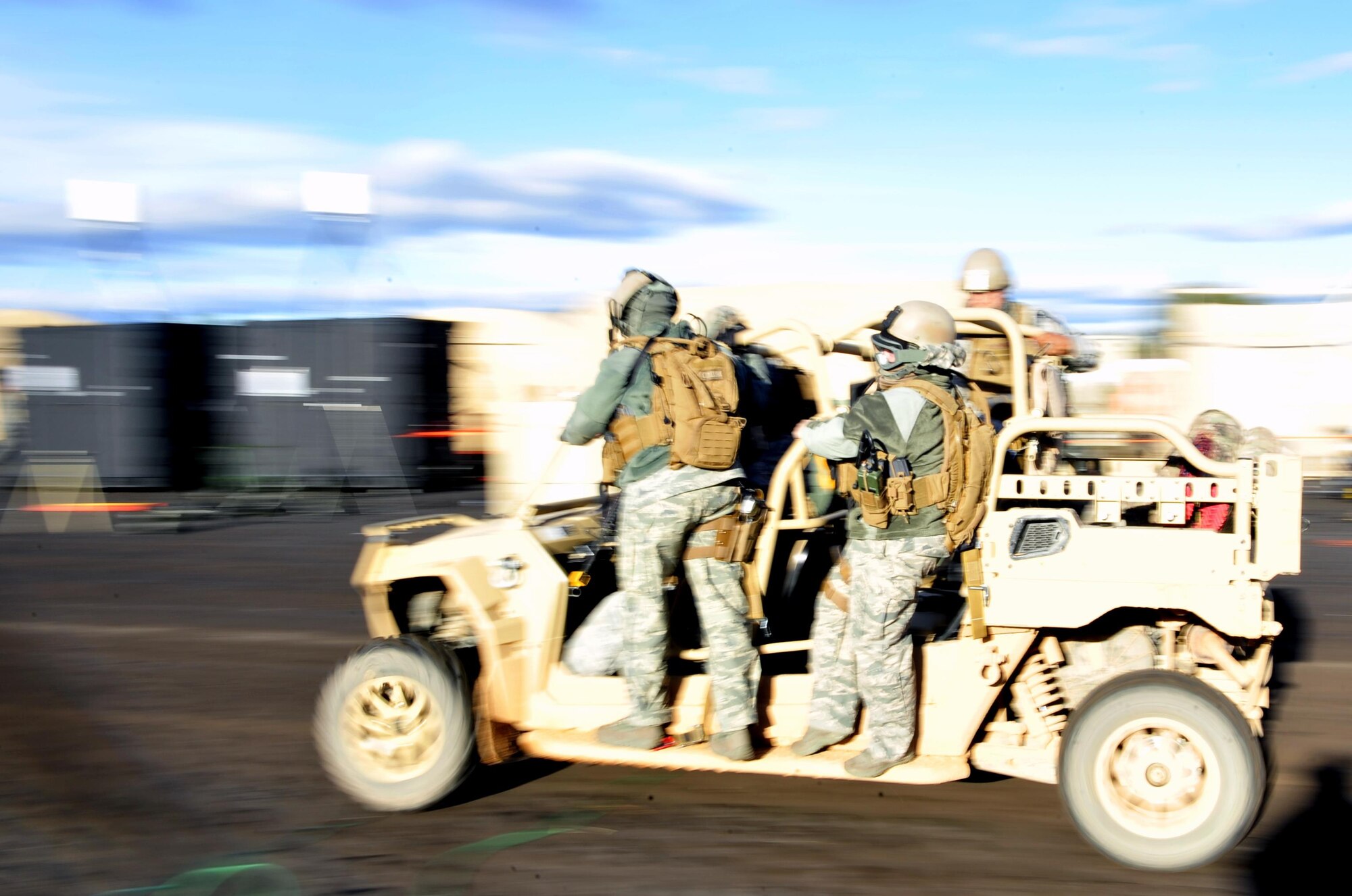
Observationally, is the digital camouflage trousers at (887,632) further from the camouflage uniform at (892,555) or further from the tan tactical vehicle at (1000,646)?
the tan tactical vehicle at (1000,646)

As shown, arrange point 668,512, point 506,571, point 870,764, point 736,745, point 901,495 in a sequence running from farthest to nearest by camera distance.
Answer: point 506,571, point 668,512, point 736,745, point 870,764, point 901,495

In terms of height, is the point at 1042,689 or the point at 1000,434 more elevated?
the point at 1000,434

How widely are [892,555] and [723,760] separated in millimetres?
1032

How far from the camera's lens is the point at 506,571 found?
485 centimetres

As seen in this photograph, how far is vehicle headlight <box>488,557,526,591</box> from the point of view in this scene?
4.84 meters

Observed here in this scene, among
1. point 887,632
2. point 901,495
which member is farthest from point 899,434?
point 887,632

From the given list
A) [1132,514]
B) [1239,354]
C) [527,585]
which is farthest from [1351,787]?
[1239,354]

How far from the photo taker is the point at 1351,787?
16.0ft

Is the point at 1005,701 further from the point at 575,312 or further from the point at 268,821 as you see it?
the point at 575,312

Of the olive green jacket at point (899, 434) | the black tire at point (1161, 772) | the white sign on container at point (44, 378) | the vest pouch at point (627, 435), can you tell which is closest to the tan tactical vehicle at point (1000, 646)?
the black tire at point (1161, 772)

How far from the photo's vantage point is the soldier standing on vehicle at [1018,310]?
17.0 ft

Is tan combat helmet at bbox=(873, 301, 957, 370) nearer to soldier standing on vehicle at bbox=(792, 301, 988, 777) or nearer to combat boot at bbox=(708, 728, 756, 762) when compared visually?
soldier standing on vehicle at bbox=(792, 301, 988, 777)

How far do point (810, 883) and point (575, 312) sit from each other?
1073 centimetres

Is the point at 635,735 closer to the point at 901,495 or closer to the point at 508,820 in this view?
the point at 508,820
